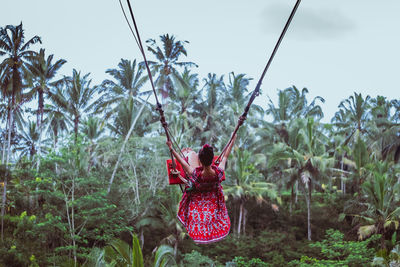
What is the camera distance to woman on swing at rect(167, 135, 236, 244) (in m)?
3.29

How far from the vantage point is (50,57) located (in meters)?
21.4

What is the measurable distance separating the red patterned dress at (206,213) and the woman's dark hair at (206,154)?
0.22 m

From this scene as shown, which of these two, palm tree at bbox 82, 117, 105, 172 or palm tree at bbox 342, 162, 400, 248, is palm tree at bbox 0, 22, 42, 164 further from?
palm tree at bbox 342, 162, 400, 248

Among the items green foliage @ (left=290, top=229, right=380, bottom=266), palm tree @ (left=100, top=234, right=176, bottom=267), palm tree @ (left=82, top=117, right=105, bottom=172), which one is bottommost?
green foliage @ (left=290, top=229, right=380, bottom=266)

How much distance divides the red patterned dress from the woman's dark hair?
22 cm

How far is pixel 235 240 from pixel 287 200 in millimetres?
9315

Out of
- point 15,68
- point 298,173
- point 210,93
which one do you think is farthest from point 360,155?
point 15,68

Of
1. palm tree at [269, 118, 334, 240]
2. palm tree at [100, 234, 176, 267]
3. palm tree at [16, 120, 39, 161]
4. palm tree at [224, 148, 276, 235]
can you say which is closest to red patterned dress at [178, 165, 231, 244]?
palm tree at [100, 234, 176, 267]

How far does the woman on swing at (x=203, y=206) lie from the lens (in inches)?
129

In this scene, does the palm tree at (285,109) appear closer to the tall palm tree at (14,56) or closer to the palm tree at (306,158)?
the palm tree at (306,158)

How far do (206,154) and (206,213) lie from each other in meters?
0.67

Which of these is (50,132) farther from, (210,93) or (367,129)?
(367,129)

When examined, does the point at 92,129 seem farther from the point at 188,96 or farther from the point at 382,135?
the point at 382,135

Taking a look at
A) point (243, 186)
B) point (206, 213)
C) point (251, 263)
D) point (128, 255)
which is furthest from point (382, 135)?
point (206, 213)
